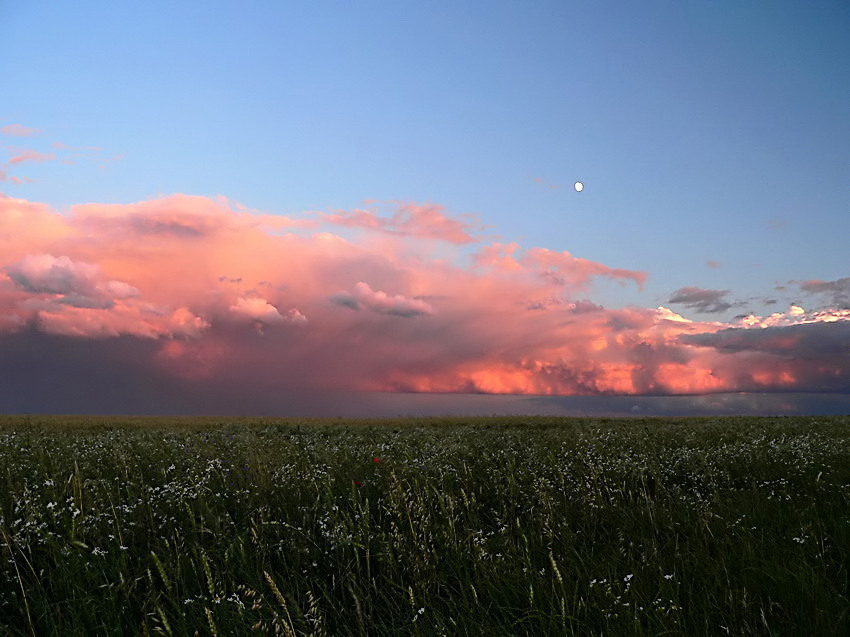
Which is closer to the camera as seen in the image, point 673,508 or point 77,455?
point 673,508

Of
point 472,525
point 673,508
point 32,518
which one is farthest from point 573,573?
point 32,518

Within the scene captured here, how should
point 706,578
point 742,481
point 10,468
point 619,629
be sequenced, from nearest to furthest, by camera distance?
1. point 619,629
2. point 706,578
3. point 10,468
4. point 742,481

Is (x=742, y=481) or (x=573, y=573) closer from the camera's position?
(x=573, y=573)

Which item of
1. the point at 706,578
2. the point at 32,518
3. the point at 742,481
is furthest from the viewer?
the point at 742,481

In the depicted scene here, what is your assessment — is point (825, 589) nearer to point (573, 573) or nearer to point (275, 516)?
point (573, 573)

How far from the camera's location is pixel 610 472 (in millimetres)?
9359

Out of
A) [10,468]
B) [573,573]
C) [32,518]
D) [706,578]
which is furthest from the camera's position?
[10,468]

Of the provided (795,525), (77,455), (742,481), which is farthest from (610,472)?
(77,455)

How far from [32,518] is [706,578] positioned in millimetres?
5996

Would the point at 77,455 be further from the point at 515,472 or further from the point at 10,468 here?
the point at 515,472

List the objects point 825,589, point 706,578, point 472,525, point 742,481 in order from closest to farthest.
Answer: point 825,589 → point 706,578 → point 472,525 → point 742,481

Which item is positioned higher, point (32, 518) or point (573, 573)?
point (32, 518)

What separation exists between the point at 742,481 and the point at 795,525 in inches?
156

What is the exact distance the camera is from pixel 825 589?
4.23 meters
